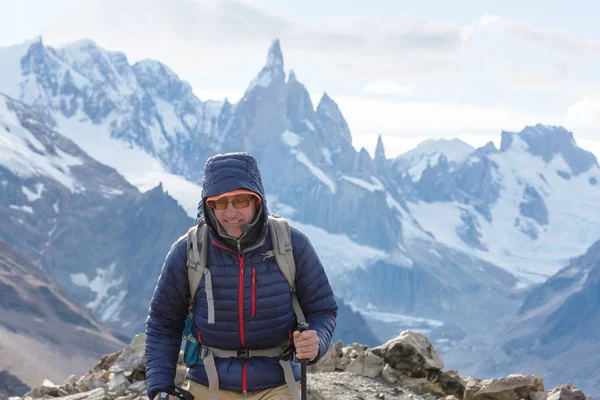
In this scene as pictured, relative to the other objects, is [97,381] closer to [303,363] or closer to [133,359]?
[133,359]

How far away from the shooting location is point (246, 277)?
688 cm

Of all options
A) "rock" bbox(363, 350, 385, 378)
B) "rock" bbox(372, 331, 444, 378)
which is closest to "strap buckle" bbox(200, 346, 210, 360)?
"rock" bbox(363, 350, 385, 378)

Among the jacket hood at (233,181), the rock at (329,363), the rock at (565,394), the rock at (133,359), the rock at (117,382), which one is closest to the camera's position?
the jacket hood at (233,181)

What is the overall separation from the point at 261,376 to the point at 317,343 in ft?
1.88

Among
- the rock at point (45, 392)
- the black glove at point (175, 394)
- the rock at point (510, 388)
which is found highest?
the rock at point (45, 392)

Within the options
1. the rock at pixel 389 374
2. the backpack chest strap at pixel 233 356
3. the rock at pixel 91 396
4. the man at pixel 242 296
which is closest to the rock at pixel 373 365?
the rock at pixel 389 374

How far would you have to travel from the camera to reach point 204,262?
22.8 ft

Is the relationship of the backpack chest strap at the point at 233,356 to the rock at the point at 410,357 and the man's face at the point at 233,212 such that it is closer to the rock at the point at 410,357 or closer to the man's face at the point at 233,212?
the man's face at the point at 233,212

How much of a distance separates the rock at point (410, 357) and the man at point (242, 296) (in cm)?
755

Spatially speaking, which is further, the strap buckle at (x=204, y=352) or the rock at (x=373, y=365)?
the rock at (x=373, y=365)

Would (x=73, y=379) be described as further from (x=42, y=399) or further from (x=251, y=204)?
(x=251, y=204)

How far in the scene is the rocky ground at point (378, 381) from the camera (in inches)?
480

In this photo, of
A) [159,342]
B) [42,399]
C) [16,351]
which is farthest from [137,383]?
[16,351]

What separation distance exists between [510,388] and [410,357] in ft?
8.49
